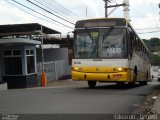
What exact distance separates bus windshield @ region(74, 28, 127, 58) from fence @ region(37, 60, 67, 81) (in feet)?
64.3

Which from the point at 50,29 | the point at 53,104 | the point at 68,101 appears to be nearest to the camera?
the point at 53,104

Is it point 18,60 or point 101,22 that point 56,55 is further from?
point 101,22

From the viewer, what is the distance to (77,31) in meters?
19.1

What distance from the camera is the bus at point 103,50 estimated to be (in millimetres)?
18344

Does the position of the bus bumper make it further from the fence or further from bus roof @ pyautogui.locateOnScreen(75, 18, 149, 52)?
the fence

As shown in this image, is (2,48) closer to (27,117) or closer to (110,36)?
(110,36)

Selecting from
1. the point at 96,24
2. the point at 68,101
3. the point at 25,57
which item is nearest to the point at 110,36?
the point at 96,24

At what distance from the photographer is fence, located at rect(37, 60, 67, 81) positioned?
4121 cm

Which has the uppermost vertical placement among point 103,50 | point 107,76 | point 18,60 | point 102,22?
point 102,22

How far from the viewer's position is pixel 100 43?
18625 mm

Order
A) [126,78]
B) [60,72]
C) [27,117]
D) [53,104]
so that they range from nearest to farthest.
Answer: [27,117] < [53,104] < [126,78] < [60,72]

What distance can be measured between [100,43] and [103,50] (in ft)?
1.20

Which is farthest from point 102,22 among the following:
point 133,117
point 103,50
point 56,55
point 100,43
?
point 56,55

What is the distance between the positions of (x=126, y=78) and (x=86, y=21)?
343 cm
